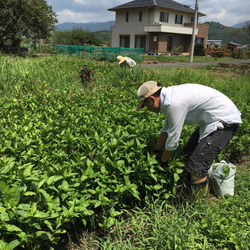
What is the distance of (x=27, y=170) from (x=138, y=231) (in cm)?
121

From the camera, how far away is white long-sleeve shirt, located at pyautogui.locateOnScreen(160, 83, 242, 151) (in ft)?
7.52

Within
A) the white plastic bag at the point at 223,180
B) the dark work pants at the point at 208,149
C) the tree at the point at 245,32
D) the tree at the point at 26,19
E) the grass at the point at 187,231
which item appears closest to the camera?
the grass at the point at 187,231

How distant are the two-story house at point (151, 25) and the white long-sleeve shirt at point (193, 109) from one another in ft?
101

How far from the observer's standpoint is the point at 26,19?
1805cm

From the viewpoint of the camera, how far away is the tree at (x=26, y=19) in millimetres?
17406

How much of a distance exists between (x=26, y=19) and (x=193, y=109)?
1932 cm

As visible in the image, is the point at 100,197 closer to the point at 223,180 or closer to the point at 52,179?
the point at 52,179

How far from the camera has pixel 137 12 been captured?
33.4 m

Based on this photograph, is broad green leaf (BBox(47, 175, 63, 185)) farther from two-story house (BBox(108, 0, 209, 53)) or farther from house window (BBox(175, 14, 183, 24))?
house window (BBox(175, 14, 183, 24))

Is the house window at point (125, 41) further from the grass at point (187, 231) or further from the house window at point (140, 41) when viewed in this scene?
the grass at point (187, 231)

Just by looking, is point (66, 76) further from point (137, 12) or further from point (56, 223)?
point (137, 12)

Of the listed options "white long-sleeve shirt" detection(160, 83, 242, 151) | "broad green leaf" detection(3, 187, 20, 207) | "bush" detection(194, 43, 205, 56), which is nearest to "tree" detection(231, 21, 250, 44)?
"bush" detection(194, 43, 205, 56)

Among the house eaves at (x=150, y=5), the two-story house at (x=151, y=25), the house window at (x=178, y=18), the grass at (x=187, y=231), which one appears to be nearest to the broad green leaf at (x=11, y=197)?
the grass at (x=187, y=231)

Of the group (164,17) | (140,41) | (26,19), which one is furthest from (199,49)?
(26,19)
